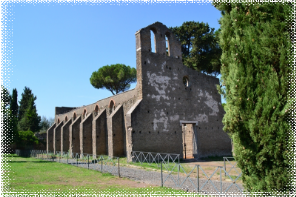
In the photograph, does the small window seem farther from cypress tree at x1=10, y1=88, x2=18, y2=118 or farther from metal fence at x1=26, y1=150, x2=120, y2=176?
cypress tree at x1=10, y1=88, x2=18, y2=118

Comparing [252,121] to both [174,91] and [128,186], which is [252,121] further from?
[174,91]

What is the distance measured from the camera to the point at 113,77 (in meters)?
37.8

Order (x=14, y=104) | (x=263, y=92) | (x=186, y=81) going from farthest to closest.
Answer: (x=14, y=104) < (x=186, y=81) < (x=263, y=92)

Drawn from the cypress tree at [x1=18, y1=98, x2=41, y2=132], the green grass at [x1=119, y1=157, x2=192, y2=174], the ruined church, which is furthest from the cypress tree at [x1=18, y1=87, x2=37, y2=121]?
the green grass at [x1=119, y1=157, x2=192, y2=174]

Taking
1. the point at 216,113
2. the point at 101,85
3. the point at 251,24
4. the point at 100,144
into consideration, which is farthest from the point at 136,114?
the point at 101,85

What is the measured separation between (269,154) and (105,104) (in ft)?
56.1

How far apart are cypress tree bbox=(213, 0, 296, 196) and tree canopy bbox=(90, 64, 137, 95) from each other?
108ft

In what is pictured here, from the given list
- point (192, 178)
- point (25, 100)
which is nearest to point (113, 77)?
point (25, 100)

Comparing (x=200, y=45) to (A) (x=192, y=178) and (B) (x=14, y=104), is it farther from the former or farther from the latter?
(B) (x=14, y=104)

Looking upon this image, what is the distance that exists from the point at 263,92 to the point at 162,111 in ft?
39.4

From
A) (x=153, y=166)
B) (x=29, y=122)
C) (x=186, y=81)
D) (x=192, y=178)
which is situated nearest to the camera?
(x=192, y=178)

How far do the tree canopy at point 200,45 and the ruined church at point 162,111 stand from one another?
828 centimetres

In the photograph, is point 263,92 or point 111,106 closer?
point 263,92

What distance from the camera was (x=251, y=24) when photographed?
4.73 meters
